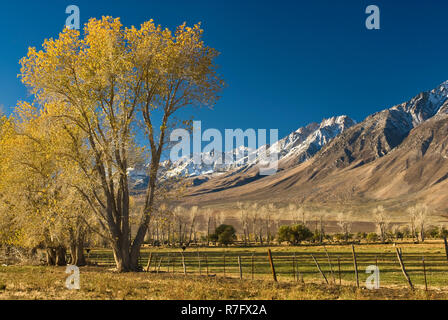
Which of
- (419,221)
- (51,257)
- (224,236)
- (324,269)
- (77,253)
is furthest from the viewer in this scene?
(419,221)

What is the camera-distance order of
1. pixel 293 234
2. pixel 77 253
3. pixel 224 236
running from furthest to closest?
pixel 224 236 < pixel 293 234 < pixel 77 253

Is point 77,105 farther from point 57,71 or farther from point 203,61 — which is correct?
point 203,61

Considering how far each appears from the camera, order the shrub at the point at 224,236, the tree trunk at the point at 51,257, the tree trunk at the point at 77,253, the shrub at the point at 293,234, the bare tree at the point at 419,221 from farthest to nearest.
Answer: the bare tree at the point at 419,221 → the shrub at the point at 224,236 → the shrub at the point at 293,234 → the tree trunk at the point at 51,257 → the tree trunk at the point at 77,253

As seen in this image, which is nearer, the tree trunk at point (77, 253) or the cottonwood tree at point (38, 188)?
the cottonwood tree at point (38, 188)

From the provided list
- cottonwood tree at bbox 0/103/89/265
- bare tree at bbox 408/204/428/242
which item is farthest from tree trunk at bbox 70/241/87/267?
bare tree at bbox 408/204/428/242

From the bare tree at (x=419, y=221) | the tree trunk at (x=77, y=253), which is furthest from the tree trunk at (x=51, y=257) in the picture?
the bare tree at (x=419, y=221)

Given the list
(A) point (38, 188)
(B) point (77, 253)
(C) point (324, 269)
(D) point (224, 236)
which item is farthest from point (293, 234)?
(A) point (38, 188)

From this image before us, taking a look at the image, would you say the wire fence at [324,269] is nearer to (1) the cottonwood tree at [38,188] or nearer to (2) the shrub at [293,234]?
(1) the cottonwood tree at [38,188]

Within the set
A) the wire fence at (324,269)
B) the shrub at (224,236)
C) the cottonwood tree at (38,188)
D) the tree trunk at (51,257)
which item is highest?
the cottonwood tree at (38,188)

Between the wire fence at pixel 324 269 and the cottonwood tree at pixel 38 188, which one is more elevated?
the cottonwood tree at pixel 38 188

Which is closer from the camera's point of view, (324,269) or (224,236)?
(324,269)

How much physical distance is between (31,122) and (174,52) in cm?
1444

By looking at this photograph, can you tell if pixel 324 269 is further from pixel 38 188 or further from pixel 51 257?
pixel 38 188

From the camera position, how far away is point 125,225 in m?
24.4
